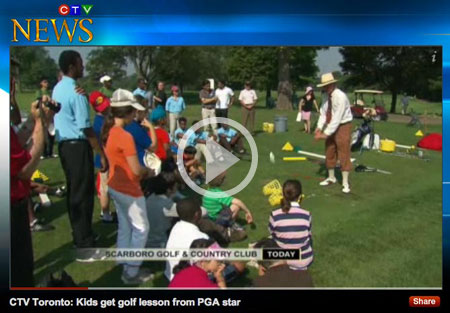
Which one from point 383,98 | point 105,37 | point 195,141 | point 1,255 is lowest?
point 1,255

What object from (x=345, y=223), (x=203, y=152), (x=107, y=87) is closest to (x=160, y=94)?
(x=107, y=87)

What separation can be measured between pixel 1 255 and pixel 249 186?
143 cm

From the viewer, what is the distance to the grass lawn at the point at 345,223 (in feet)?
9.90

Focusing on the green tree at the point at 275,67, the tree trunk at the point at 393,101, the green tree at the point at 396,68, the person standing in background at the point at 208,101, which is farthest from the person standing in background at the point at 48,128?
the tree trunk at the point at 393,101

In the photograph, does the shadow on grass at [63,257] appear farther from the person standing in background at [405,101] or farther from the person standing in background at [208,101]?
the person standing in background at [405,101]

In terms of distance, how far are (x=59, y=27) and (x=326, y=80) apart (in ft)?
4.88

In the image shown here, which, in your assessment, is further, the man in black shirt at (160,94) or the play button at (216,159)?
the play button at (216,159)

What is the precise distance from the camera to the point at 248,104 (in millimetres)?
2988

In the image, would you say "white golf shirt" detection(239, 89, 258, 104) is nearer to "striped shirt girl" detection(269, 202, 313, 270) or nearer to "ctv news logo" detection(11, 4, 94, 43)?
"striped shirt girl" detection(269, 202, 313, 270)

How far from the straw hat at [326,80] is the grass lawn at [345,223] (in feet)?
0.79

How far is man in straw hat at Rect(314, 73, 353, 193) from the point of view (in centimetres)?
310

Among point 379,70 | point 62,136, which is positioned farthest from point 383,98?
point 62,136

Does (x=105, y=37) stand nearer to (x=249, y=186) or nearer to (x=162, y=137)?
(x=162, y=137)
